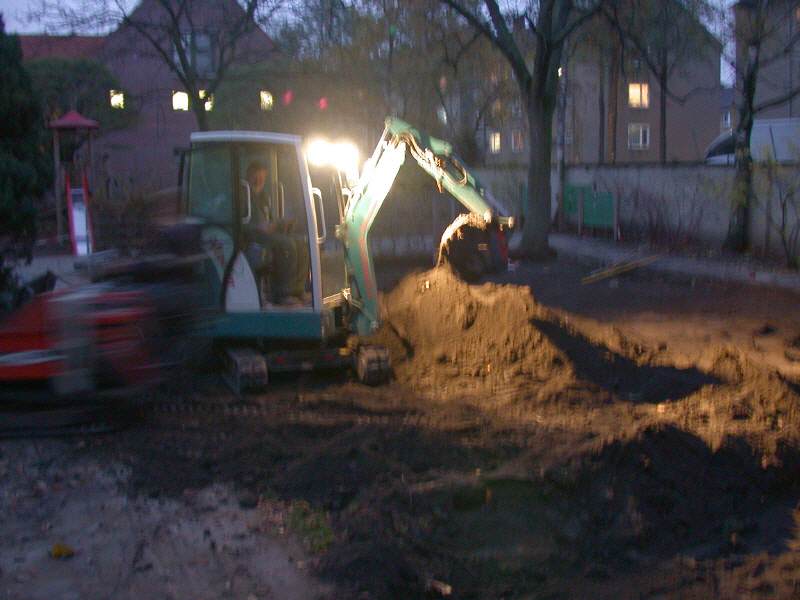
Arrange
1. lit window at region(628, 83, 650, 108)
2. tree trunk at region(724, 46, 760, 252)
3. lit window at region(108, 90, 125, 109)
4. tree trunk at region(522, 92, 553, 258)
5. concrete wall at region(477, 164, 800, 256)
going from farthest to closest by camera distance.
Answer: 1. lit window at region(628, 83, 650, 108)
2. lit window at region(108, 90, 125, 109)
3. tree trunk at region(522, 92, 553, 258)
4. tree trunk at region(724, 46, 760, 252)
5. concrete wall at region(477, 164, 800, 256)

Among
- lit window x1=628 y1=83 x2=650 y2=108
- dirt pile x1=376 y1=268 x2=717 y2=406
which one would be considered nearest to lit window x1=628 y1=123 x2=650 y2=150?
lit window x1=628 y1=83 x2=650 y2=108

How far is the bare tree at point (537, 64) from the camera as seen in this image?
1889 centimetres

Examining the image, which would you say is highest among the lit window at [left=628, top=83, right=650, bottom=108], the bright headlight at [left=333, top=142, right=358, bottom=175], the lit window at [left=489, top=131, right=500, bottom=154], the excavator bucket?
the lit window at [left=628, top=83, right=650, bottom=108]

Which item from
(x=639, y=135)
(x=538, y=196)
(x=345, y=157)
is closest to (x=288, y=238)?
(x=345, y=157)

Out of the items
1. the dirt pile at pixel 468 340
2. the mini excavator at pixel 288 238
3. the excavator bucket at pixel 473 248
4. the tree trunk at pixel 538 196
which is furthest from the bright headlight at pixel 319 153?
the tree trunk at pixel 538 196

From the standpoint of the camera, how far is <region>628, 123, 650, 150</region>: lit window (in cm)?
5118

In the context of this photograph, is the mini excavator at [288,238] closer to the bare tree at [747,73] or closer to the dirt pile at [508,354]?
the dirt pile at [508,354]

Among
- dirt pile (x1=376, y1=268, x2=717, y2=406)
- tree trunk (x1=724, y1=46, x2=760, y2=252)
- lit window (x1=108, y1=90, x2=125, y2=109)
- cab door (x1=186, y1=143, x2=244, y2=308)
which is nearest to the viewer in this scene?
dirt pile (x1=376, y1=268, x2=717, y2=406)

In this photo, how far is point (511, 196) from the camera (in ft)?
93.2

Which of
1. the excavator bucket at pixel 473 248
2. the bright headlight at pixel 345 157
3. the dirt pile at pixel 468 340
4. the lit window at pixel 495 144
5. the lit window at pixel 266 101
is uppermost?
the lit window at pixel 266 101

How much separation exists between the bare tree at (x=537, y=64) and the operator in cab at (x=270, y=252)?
9398mm

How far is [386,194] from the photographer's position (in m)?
10.6

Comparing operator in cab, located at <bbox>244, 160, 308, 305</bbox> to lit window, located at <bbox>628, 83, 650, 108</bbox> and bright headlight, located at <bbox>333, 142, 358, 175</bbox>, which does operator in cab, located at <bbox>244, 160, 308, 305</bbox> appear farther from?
lit window, located at <bbox>628, 83, 650, 108</bbox>

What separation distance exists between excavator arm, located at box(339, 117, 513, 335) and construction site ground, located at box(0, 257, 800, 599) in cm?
84
